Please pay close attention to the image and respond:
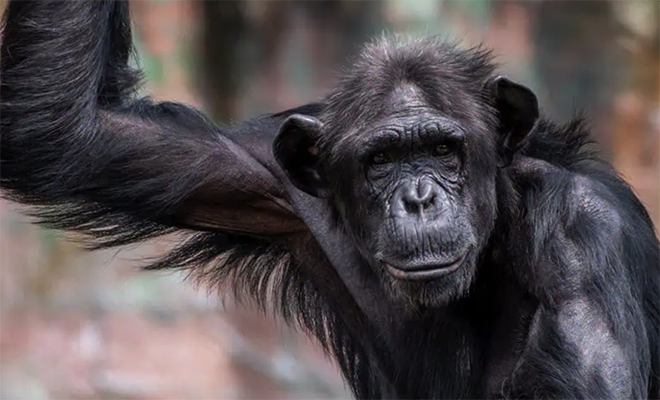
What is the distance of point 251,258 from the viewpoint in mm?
6855

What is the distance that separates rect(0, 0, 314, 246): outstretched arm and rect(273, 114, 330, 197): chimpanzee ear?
1.26ft

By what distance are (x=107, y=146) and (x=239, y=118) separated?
6.54 meters

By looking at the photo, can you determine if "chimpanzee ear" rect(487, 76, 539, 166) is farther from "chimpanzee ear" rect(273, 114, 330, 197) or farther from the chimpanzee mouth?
"chimpanzee ear" rect(273, 114, 330, 197)

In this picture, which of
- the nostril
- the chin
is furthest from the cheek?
the nostril

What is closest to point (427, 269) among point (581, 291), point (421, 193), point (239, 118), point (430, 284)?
point (430, 284)

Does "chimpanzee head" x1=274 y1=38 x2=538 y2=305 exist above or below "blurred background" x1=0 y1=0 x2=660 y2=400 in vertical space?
below

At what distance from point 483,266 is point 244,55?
7502 mm

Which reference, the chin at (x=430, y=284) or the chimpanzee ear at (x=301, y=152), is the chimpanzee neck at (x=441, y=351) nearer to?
the chin at (x=430, y=284)

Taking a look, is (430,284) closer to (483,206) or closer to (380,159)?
(483,206)

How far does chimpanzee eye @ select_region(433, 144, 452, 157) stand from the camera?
5.75m

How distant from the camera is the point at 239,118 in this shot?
12945 millimetres

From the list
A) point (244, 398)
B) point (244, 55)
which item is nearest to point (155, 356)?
point (244, 398)

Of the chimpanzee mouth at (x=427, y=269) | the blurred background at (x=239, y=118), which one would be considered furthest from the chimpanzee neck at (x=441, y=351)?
the blurred background at (x=239, y=118)

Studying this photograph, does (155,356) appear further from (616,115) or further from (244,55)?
(616,115)
